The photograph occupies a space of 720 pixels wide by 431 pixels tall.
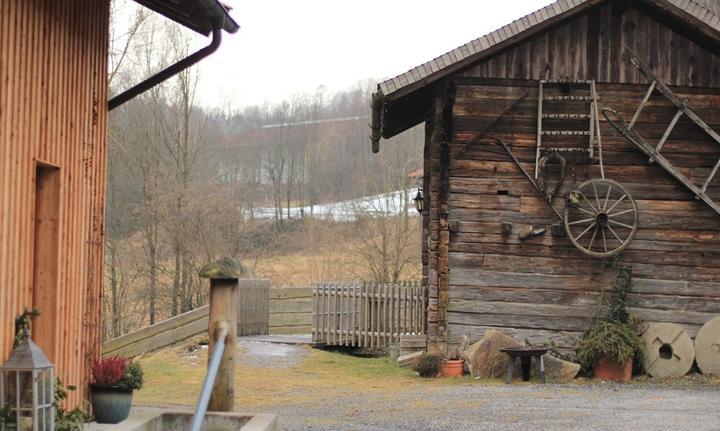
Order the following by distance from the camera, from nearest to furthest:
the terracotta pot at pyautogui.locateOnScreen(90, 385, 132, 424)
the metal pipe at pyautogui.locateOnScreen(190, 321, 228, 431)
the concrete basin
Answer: the metal pipe at pyautogui.locateOnScreen(190, 321, 228, 431), the concrete basin, the terracotta pot at pyautogui.locateOnScreen(90, 385, 132, 424)

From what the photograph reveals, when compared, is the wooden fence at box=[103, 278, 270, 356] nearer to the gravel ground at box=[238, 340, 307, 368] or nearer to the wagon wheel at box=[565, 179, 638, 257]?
the gravel ground at box=[238, 340, 307, 368]

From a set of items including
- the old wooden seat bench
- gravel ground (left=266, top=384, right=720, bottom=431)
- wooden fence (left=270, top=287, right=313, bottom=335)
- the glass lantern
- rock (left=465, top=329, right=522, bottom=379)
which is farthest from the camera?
wooden fence (left=270, top=287, right=313, bottom=335)

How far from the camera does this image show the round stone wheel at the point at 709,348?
15.6m

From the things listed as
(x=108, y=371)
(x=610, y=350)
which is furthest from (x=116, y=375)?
(x=610, y=350)

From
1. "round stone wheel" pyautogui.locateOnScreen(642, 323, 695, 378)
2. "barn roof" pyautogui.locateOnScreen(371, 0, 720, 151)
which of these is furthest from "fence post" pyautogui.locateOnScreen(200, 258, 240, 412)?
"round stone wheel" pyautogui.locateOnScreen(642, 323, 695, 378)

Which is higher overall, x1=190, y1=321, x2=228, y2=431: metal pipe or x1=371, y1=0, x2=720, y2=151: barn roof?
x1=371, y1=0, x2=720, y2=151: barn roof

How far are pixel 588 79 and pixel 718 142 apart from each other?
2290 mm

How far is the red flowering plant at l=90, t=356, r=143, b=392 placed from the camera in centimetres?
874

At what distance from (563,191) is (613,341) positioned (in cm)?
256

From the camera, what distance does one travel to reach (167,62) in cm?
3012

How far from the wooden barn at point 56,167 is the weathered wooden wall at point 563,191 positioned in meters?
6.84

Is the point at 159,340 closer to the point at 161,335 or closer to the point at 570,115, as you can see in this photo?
the point at 161,335

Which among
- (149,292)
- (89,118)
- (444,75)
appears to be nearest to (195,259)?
(149,292)

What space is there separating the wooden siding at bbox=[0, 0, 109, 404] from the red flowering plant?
176 millimetres
